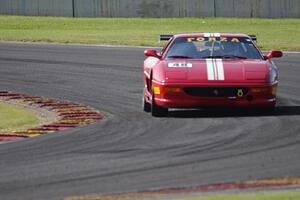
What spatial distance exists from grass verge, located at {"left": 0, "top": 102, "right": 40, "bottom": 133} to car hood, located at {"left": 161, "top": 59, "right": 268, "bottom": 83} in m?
2.00

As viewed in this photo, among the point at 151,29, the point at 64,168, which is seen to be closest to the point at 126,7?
the point at 151,29

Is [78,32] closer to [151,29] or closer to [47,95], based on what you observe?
[151,29]

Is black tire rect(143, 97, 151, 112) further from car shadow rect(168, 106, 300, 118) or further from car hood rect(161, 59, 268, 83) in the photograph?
car hood rect(161, 59, 268, 83)

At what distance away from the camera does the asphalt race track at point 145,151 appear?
29.9ft

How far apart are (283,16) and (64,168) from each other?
37759 millimetres

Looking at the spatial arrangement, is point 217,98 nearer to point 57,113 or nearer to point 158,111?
point 158,111

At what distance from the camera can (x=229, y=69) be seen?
14352mm

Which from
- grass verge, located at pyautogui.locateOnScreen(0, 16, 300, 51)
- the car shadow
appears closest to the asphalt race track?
the car shadow

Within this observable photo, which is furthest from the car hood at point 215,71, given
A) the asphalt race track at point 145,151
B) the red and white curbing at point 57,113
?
the red and white curbing at point 57,113

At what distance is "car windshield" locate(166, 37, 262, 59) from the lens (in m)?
15.2

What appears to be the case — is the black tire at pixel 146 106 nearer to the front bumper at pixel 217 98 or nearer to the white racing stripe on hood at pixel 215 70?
the front bumper at pixel 217 98

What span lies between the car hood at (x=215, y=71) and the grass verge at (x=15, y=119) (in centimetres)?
200

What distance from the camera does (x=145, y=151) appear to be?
10.9 meters

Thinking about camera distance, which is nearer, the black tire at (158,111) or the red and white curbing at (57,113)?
the red and white curbing at (57,113)
